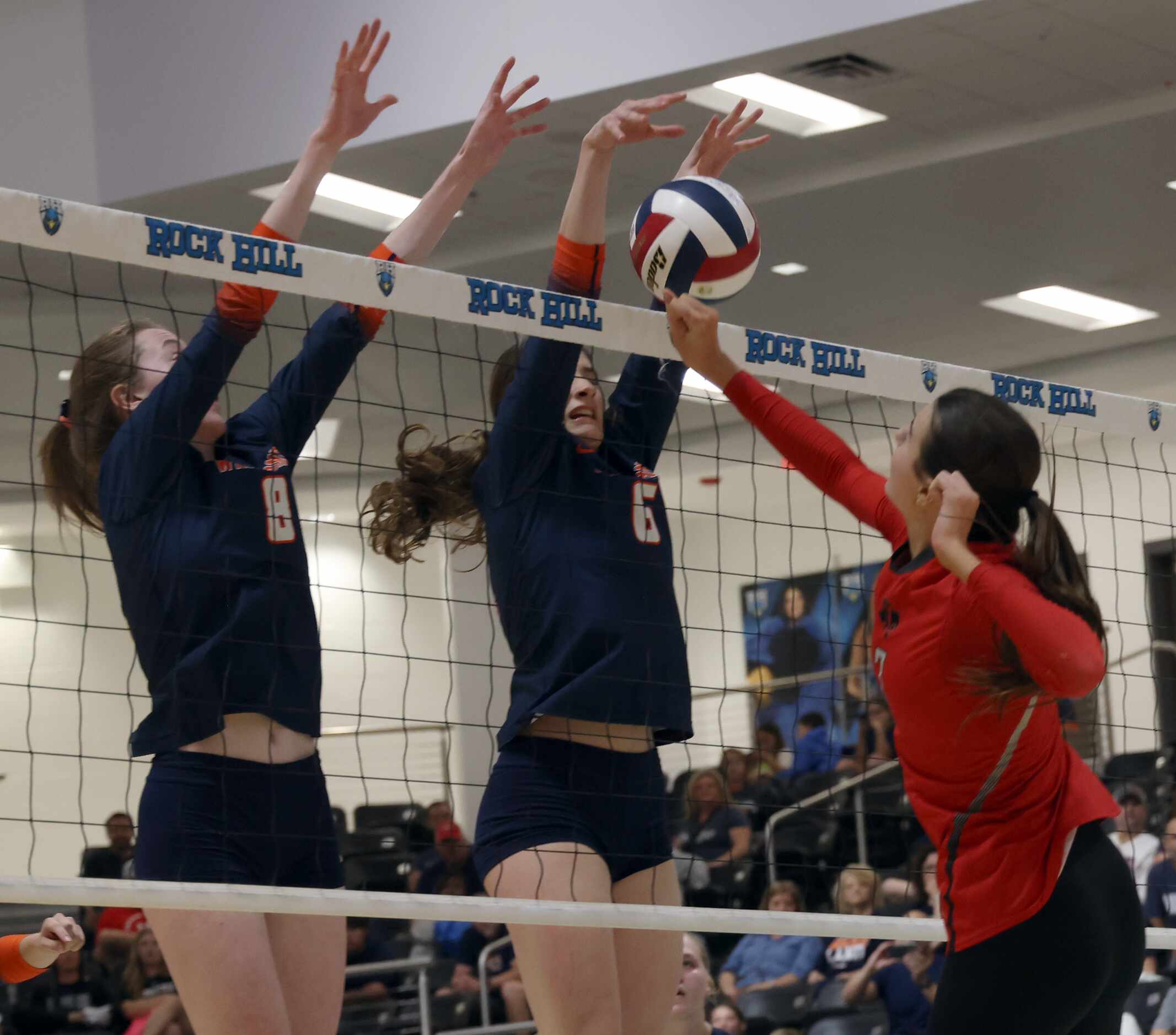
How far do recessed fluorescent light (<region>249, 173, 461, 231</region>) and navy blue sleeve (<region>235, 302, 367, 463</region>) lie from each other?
5912 millimetres

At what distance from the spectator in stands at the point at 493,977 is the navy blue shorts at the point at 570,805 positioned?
18.9 ft

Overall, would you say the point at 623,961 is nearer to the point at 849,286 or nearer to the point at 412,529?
the point at 412,529

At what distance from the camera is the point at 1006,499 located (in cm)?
275

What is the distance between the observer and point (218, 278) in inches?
131

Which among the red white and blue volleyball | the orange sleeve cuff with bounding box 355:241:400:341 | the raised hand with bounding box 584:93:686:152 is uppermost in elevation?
the raised hand with bounding box 584:93:686:152

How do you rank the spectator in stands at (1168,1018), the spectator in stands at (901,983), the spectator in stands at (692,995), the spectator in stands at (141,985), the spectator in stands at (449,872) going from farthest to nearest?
the spectator in stands at (449,872), the spectator in stands at (141,985), the spectator in stands at (901,983), the spectator in stands at (1168,1018), the spectator in stands at (692,995)

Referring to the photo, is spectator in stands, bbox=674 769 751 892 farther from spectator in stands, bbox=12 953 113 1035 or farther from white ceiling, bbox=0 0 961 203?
white ceiling, bbox=0 0 961 203

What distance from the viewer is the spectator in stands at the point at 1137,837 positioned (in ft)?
29.1

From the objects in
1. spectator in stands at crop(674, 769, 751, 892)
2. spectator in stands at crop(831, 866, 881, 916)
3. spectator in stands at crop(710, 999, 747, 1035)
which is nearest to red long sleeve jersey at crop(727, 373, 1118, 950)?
spectator in stands at crop(710, 999, 747, 1035)

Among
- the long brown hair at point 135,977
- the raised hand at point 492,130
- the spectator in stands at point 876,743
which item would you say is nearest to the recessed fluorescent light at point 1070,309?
the spectator in stands at point 876,743

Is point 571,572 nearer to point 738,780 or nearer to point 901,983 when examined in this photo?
point 901,983

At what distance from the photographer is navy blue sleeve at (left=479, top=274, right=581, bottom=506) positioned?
3.44m

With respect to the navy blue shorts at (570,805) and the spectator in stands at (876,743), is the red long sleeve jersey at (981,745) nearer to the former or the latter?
the navy blue shorts at (570,805)

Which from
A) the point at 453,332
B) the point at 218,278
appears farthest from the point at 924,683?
the point at 453,332
